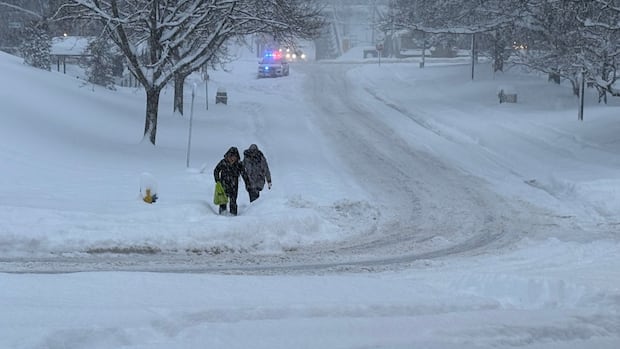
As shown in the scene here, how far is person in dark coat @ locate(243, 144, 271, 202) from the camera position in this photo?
15.9 m

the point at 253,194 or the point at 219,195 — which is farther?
the point at 253,194

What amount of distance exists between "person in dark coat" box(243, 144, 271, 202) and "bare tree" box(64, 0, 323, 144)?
543 centimetres

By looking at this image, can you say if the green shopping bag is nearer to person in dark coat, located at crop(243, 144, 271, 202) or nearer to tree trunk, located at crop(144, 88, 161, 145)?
person in dark coat, located at crop(243, 144, 271, 202)

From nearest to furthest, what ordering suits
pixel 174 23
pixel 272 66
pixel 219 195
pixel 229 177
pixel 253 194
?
pixel 219 195 → pixel 229 177 → pixel 253 194 → pixel 174 23 → pixel 272 66

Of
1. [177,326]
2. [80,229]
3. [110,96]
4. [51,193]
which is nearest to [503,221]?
[80,229]

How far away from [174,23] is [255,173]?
21.3ft

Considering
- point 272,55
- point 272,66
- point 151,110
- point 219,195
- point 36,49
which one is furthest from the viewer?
point 272,55

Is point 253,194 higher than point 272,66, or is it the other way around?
point 272,66

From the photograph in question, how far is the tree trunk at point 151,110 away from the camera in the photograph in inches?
862

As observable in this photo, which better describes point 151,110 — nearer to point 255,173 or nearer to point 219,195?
point 255,173

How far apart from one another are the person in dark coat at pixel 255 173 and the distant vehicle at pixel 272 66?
42.7 metres

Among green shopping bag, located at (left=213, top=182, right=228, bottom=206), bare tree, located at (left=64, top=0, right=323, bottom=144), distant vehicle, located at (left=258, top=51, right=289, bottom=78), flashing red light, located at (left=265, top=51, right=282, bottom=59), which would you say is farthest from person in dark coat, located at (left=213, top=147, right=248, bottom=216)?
flashing red light, located at (left=265, top=51, right=282, bottom=59)

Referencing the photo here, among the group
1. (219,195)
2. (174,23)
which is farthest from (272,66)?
(219,195)

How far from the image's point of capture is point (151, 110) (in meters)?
22.1
